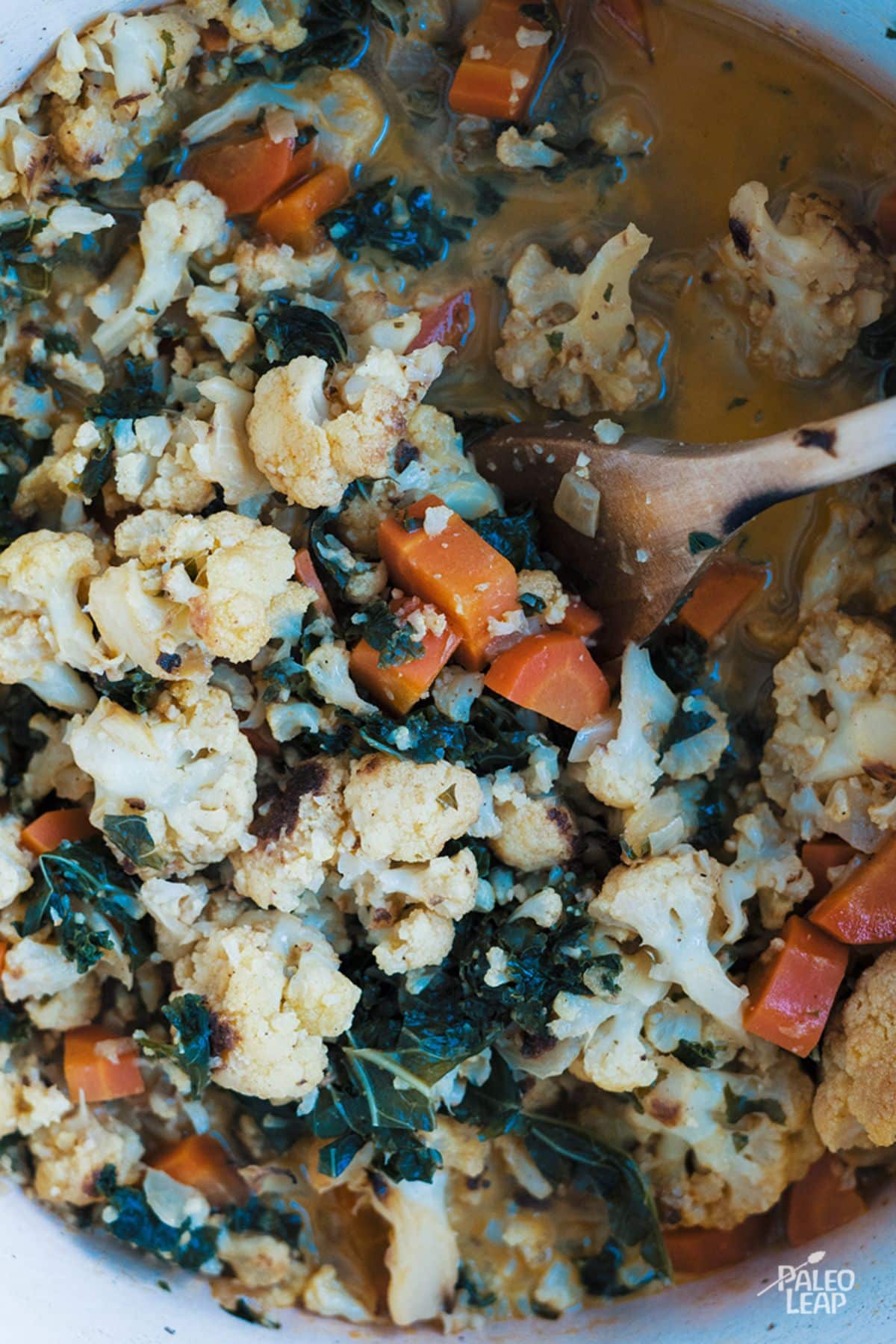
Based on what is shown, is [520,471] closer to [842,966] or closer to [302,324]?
[302,324]

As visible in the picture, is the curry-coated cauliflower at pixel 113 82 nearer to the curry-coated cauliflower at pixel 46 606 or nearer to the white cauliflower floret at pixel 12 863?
the curry-coated cauliflower at pixel 46 606

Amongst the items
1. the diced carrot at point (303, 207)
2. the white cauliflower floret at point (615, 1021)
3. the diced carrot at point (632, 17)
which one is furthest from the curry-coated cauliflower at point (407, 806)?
the diced carrot at point (632, 17)

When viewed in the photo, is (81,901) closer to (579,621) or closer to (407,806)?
(407,806)

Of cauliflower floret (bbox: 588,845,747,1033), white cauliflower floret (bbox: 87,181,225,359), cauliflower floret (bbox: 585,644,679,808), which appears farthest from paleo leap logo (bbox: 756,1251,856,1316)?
white cauliflower floret (bbox: 87,181,225,359)

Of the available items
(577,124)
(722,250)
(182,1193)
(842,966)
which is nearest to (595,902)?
(842,966)

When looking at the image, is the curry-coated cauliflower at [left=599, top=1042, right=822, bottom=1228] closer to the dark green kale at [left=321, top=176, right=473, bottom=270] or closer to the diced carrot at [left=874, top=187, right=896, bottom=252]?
the diced carrot at [left=874, top=187, right=896, bottom=252]

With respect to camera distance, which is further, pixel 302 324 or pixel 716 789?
pixel 716 789
